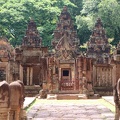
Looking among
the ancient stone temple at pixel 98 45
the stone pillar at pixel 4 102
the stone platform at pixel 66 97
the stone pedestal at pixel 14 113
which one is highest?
the ancient stone temple at pixel 98 45

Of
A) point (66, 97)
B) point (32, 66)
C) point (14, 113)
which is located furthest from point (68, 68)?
point (14, 113)

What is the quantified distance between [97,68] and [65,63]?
96.6 inches

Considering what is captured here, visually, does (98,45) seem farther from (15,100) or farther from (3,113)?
(3,113)

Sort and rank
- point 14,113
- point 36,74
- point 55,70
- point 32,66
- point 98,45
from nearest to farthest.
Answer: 1. point 14,113
2. point 55,70
3. point 32,66
4. point 36,74
5. point 98,45

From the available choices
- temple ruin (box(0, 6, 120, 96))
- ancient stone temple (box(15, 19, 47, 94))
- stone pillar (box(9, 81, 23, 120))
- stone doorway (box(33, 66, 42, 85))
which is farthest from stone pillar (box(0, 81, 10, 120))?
stone doorway (box(33, 66, 42, 85))

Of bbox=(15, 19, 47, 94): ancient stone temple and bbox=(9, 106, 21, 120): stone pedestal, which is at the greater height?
bbox=(15, 19, 47, 94): ancient stone temple

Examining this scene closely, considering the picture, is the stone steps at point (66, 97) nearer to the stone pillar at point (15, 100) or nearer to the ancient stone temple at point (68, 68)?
the ancient stone temple at point (68, 68)

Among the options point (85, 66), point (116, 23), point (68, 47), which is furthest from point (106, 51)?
point (85, 66)

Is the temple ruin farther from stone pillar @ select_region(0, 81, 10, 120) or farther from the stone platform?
stone pillar @ select_region(0, 81, 10, 120)

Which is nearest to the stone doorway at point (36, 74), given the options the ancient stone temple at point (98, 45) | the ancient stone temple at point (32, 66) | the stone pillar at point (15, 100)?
the ancient stone temple at point (32, 66)

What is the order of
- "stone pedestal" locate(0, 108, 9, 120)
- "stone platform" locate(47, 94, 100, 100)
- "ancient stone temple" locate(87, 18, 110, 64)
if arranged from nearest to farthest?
"stone pedestal" locate(0, 108, 9, 120), "stone platform" locate(47, 94, 100, 100), "ancient stone temple" locate(87, 18, 110, 64)

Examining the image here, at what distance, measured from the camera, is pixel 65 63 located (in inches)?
932

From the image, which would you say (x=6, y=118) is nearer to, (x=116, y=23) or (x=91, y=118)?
(x=91, y=118)

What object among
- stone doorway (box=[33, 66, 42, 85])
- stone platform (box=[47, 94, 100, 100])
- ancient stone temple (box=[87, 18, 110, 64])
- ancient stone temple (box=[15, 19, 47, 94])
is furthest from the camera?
ancient stone temple (box=[87, 18, 110, 64])
